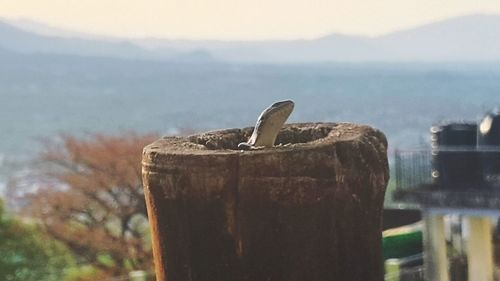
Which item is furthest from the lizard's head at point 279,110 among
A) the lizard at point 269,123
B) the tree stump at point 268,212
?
the tree stump at point 268,212

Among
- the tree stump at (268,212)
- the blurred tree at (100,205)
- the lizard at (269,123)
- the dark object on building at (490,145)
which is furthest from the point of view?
the blurred tree at (100,205)

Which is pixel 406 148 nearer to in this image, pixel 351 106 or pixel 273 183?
pixel 273 183

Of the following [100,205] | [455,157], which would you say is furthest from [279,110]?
[100,205]

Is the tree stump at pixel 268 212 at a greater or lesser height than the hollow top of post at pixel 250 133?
lesser

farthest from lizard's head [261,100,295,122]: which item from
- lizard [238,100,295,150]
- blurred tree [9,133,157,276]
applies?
blurred tree [9,133,157,276]

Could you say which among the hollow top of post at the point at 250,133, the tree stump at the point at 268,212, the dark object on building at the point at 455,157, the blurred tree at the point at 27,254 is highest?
the hollow top of post at the point at 250,133

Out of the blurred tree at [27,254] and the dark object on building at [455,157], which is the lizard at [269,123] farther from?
the blurred tree at [27,254]
